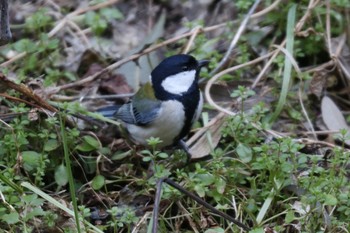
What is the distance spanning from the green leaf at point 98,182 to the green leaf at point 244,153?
27.0 inches

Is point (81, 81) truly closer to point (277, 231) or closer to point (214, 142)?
point (214, 142)

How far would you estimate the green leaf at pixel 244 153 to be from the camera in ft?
12.2

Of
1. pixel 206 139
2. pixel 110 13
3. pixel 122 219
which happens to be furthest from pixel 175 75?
pixel 110 13

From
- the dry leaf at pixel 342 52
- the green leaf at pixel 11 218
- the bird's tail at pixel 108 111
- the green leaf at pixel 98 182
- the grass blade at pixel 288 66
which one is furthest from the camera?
the dry leaf at pixel 342 52

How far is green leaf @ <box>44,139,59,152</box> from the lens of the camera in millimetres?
3783

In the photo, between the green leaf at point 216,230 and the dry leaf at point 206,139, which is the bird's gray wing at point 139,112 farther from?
the green leaf at point 216,230

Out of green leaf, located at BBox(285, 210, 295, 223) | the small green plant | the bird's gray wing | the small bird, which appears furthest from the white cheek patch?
green leaf, located at BBox(285, 210, 295, 223)

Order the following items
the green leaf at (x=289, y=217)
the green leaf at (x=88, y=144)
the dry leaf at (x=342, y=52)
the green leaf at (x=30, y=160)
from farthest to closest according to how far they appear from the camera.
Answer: the dry leaf at (x=342, y=52) → the green leaf at (x=88, y=144) → the green leaf at (x=30, y=160) → the green leaf at (x=289, y=217)

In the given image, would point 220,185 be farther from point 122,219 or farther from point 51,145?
point 51,145

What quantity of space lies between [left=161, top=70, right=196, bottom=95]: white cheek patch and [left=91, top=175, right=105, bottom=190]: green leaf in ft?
2.09

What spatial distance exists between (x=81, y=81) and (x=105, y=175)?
87cm

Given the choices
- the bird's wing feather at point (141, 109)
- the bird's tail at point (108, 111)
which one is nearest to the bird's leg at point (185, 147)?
the bird's wing feather at point (141, 109)

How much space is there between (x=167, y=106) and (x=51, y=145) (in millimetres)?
644

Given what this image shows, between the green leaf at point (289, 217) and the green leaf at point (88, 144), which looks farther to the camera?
the green leaf at point (88, 144)
